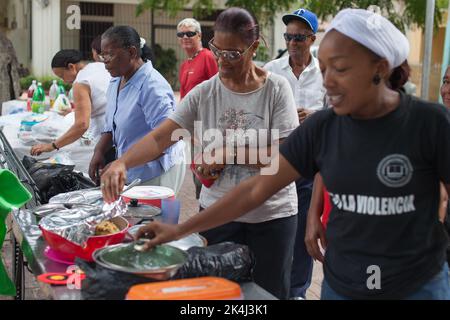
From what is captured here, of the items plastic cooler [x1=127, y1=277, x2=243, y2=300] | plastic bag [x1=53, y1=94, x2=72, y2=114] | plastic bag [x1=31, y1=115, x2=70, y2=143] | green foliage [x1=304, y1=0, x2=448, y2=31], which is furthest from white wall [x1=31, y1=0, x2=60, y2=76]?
plastic cooler [x1=127, y1=277, x2=243, y2=300]

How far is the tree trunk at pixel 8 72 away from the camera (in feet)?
27.2

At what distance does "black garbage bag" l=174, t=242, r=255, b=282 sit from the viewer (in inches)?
82.4

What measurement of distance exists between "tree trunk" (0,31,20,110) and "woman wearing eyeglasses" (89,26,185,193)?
501 centimetres

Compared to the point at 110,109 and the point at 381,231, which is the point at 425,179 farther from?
the point at 110,109

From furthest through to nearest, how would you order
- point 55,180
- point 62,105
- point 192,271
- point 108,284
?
point 62,105, point 55,180, point 192,271, point 108,284

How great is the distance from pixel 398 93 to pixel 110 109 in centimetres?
230

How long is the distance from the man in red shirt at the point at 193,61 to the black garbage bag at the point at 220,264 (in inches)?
176

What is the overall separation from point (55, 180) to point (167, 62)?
59.3 ft

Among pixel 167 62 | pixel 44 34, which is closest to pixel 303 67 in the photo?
pixel 44 34

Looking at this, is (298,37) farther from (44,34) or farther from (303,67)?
(44,34)

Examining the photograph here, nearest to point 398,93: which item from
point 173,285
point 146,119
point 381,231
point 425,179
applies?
point 425,179

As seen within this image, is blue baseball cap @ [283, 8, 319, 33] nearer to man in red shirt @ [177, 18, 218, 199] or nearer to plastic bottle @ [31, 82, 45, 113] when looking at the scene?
man in red shirt @ [177, 18, 218, 199]

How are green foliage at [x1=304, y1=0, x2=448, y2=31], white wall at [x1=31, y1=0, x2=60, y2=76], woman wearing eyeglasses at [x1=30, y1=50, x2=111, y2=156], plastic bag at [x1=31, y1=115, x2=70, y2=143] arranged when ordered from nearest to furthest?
woman wearing eyeglasses at [x1=30, y1=50, x2=111, y2=156] → plastic bag at [x1=31, y1=115, x2=70, y2=143] → green foliage at [x1=304, y1=0, x2=448, y2=31] → white wall at [x1=31, y1=0, x2=60, y2=76]

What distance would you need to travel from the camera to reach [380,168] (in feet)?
5.87
